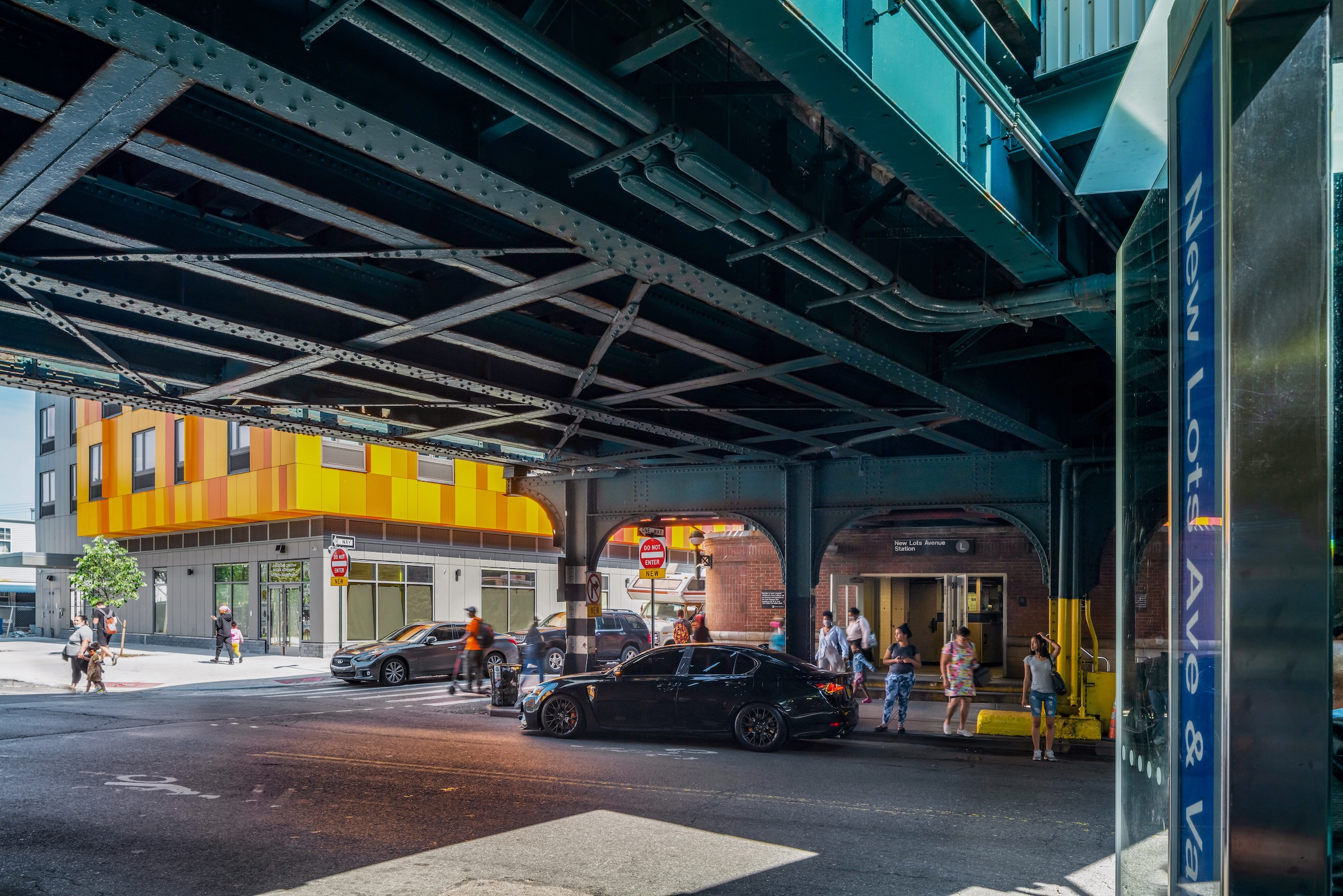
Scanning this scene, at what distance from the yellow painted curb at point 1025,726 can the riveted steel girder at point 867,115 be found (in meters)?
8.55

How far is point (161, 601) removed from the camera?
38.6 m

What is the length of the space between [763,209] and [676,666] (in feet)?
28.6

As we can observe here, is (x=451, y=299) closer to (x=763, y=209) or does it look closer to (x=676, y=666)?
(x=763, y=209)

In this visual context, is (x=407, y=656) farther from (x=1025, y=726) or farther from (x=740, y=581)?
(x=1025, y=726)

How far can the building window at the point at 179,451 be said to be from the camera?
35375 mm

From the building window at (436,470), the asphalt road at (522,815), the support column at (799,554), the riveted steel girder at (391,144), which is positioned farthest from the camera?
the building window at (436,470)

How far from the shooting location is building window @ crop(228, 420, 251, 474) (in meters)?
32.7

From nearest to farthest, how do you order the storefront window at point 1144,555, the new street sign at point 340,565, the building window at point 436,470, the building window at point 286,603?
the storefront window at point 1144,555
the new street sign at point 340,565
the building window at point 286,603
the building window at point 436,470

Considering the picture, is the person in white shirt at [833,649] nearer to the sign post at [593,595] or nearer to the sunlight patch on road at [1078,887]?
the sign post at [593,595]

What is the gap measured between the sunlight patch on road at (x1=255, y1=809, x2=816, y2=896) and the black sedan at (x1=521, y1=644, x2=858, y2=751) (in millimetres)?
4899

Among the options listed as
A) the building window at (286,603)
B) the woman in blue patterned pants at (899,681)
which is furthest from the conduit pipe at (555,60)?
the building window at (286,603)

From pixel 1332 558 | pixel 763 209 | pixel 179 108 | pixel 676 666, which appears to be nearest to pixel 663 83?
pixel 763 209

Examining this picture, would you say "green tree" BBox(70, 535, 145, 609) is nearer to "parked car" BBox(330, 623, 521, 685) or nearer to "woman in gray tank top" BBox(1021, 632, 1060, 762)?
"parked car" BBox(330, 623, 521, 685)

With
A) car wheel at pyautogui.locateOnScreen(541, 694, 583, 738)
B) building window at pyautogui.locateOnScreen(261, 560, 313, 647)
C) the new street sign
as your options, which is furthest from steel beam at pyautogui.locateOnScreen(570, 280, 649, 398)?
building window at pyautogui.locateOnScreen(261, 560, 313, 647)
